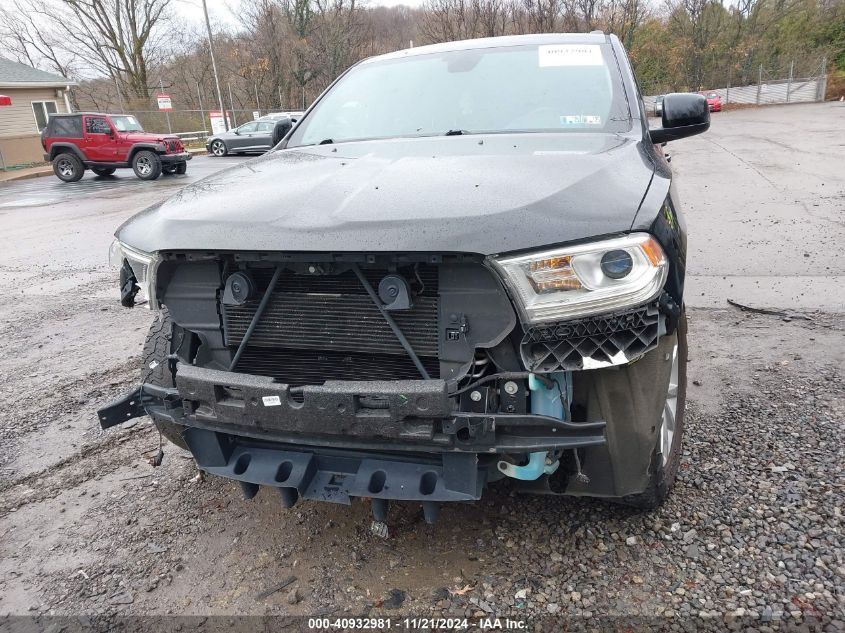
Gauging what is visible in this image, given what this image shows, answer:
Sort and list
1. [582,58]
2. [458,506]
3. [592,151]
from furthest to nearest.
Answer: [582,58] → [458,506] → [592,151]

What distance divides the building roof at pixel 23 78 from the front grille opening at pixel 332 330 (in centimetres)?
3173

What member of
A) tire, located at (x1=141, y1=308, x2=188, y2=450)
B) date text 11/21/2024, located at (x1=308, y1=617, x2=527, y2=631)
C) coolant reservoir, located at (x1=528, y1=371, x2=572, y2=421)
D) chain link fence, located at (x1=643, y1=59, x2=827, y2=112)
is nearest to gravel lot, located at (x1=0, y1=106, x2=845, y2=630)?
date text 11/21/2024, located at (x1=308, y1=617, x2=527, y2=631)

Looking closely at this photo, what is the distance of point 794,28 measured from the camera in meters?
36.6

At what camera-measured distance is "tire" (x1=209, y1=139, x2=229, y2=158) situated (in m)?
24.9

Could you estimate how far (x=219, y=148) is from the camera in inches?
992

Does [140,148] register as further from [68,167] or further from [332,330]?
[332,330]

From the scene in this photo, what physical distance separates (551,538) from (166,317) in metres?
1.68

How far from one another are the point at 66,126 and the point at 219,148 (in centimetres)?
753

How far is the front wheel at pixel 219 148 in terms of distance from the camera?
2492 centimetres

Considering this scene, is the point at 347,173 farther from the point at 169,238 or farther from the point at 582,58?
the point at 582,58

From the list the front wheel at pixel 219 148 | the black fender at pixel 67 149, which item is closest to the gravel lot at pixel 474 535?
the black fender at pixel 67 149

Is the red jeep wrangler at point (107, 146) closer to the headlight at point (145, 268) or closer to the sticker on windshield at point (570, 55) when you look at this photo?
the sticker on windshield at point (570, 55)

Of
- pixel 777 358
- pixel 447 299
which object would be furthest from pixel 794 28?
pixel 447 299

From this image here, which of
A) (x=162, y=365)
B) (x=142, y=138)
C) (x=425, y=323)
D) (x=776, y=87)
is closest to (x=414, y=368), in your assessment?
(x=425, y=323)
